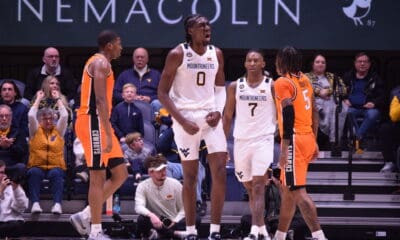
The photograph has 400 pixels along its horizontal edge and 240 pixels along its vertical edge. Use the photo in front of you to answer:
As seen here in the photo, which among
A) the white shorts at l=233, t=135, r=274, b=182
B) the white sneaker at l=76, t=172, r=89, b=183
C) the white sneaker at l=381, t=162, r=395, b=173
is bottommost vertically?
the white sneaker at l=76, t=172, r=89, b=183

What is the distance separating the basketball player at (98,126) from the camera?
854 centimetres

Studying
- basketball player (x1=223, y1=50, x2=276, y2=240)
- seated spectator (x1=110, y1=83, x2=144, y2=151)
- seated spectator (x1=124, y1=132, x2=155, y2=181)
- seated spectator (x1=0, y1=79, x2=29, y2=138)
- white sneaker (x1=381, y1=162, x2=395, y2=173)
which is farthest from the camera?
white sneaker (x1=381, y1=162, x2=395, y2=173)

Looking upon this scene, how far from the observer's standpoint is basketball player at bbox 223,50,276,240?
29.3ft

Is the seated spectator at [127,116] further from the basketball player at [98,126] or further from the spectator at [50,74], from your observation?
the basketball player at [98,126]

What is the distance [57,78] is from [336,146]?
3.82m

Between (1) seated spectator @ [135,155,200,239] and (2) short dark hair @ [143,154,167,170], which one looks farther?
(2) short dark hair @ [143,154,167,170]

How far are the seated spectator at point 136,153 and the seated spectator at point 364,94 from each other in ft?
9.34

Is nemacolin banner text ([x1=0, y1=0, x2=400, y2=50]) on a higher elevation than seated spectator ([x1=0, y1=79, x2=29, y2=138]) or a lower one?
higher

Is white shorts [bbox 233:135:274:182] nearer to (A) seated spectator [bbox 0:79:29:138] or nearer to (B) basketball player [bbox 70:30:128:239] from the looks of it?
(B) basketball player [bbox 70:30:128:239]

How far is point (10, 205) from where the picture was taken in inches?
442

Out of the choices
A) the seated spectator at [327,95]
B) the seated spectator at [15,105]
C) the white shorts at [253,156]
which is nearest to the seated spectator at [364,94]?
the seated spectator at [327,95]

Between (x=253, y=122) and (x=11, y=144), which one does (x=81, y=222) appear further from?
(x=11, y=144)

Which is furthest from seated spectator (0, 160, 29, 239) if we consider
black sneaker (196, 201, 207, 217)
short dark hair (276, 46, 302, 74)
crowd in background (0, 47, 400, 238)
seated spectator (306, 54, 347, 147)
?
seated spectator (306, 54, 347, 147)

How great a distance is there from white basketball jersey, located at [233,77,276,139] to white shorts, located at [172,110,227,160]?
616mm
